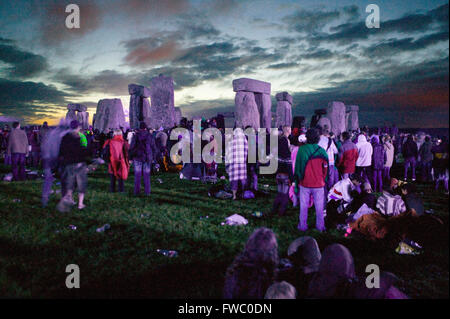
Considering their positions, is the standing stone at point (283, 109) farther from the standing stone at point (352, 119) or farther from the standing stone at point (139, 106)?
the standing stone at point (139, 106)

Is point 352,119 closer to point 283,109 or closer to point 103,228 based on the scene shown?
point 283,109

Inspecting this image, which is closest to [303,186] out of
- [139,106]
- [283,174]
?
[283,174]

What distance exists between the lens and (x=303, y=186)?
530cm

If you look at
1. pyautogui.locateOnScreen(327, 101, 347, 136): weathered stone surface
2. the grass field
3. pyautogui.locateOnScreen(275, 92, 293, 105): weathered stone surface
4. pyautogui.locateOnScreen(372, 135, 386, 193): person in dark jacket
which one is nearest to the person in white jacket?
pyautogui.locateOnScreen(372, 135, 386, 193): person in dark jacket

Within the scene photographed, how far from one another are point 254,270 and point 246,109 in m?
12.3

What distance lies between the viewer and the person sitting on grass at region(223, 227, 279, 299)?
2648 mm

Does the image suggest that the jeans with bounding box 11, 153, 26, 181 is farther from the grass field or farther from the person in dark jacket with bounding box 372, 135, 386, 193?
the person in dark jacket with bounding box 372, 135, 386, 193

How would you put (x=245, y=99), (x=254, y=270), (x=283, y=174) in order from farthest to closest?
1. (x=245, y=99)
2. (x=283, y=174)
3. (x=254, y=270)

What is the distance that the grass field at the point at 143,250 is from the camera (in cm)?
338

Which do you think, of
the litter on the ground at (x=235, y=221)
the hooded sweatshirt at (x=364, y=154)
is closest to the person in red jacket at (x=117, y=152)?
the litter on the ground at (x=235, y=221)

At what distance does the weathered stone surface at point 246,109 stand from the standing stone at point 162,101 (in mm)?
3693

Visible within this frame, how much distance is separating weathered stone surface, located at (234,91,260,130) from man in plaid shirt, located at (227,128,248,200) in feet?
23.2
